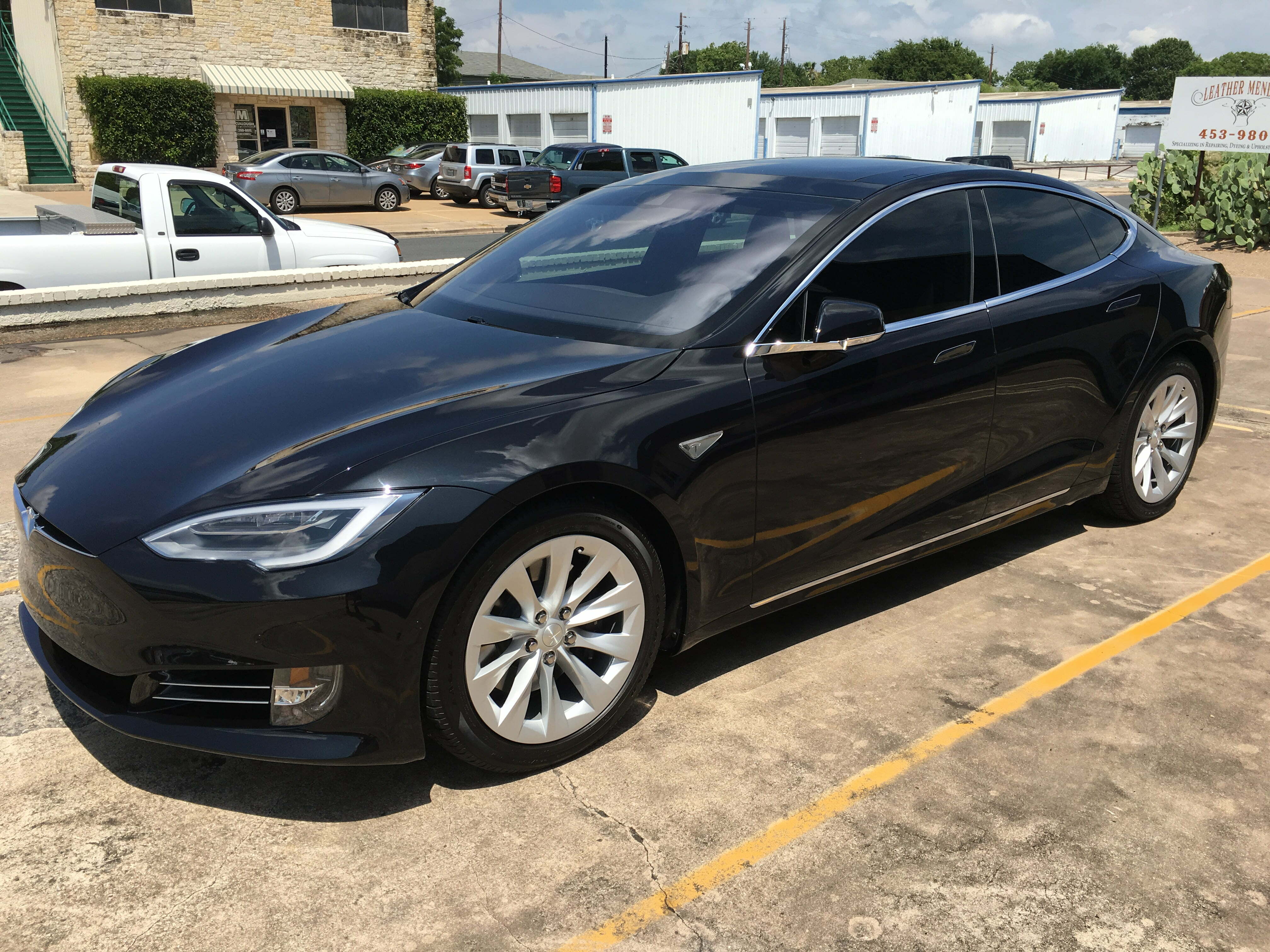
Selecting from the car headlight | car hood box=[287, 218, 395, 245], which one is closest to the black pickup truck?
car hood box=[287, 218, 395, 245]

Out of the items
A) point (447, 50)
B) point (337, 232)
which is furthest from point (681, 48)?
point (337, 232)

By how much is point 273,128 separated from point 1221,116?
26974 mm

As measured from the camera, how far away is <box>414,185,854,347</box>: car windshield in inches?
140

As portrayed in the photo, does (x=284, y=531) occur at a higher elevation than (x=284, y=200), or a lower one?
lower

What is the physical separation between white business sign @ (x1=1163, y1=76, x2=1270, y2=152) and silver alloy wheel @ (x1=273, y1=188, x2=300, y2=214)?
17780 mm

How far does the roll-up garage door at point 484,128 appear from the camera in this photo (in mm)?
43531

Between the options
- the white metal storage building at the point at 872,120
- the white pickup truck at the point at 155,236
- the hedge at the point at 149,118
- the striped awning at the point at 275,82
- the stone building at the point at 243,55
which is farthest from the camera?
the white metal storage building at the point at 872,120

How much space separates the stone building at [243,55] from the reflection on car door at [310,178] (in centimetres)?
842

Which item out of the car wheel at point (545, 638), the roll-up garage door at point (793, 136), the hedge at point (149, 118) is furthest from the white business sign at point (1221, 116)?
the roll-up garage door at point (793, 136)

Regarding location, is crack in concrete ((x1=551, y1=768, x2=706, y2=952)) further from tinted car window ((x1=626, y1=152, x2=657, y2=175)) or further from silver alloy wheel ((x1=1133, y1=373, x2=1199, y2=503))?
tinted car window ((x1=626, y1=152, x2=657, y2=175))

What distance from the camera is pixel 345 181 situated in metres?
25.3

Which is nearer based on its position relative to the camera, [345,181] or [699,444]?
[699,444]

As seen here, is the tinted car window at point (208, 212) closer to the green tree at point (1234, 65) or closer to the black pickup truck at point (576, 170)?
the black pickup truck at point (576, 170)

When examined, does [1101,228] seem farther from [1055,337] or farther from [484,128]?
[484,128]
